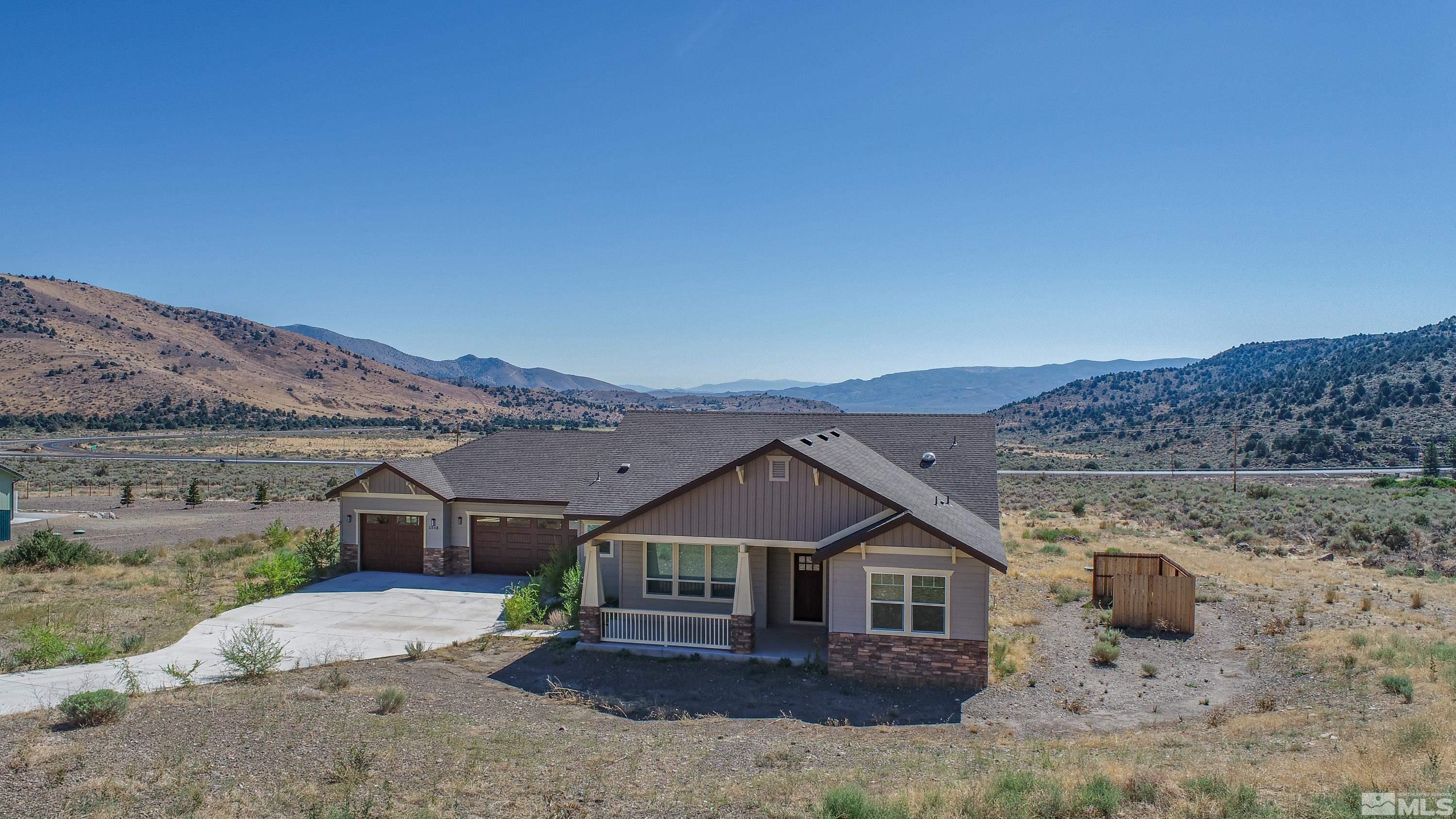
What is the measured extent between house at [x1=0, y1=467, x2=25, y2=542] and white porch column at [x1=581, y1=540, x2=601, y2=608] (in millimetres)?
26194

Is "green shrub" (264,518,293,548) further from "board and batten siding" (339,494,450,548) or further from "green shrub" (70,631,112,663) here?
"green shrub" (70,631,112,663)

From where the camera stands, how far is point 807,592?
18.9 meters

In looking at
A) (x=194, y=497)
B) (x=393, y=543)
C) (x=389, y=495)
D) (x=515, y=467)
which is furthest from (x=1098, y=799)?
(x=194, y=497)

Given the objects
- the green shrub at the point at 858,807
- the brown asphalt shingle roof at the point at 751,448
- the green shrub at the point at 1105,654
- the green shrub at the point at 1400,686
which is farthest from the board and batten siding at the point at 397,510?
the green shrub at the point at 1400,686

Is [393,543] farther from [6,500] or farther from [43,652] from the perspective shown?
[6,500]

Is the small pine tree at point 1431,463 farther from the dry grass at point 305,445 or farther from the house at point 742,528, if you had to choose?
the dry grass at point 305,445

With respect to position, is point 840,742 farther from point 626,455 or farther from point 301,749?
point 626,455

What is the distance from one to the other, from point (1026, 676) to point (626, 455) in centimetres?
1231

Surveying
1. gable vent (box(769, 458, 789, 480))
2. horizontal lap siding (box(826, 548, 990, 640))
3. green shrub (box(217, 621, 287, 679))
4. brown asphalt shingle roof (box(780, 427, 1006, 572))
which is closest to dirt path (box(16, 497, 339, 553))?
green shrub (box(217, 621, 287, 679))

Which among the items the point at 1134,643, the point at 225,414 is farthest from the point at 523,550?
the point at 225,414

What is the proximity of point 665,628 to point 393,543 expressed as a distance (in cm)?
1254

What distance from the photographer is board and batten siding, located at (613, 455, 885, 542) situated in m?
16.9

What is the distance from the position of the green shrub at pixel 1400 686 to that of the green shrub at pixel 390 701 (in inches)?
591

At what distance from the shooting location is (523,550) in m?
25.6
